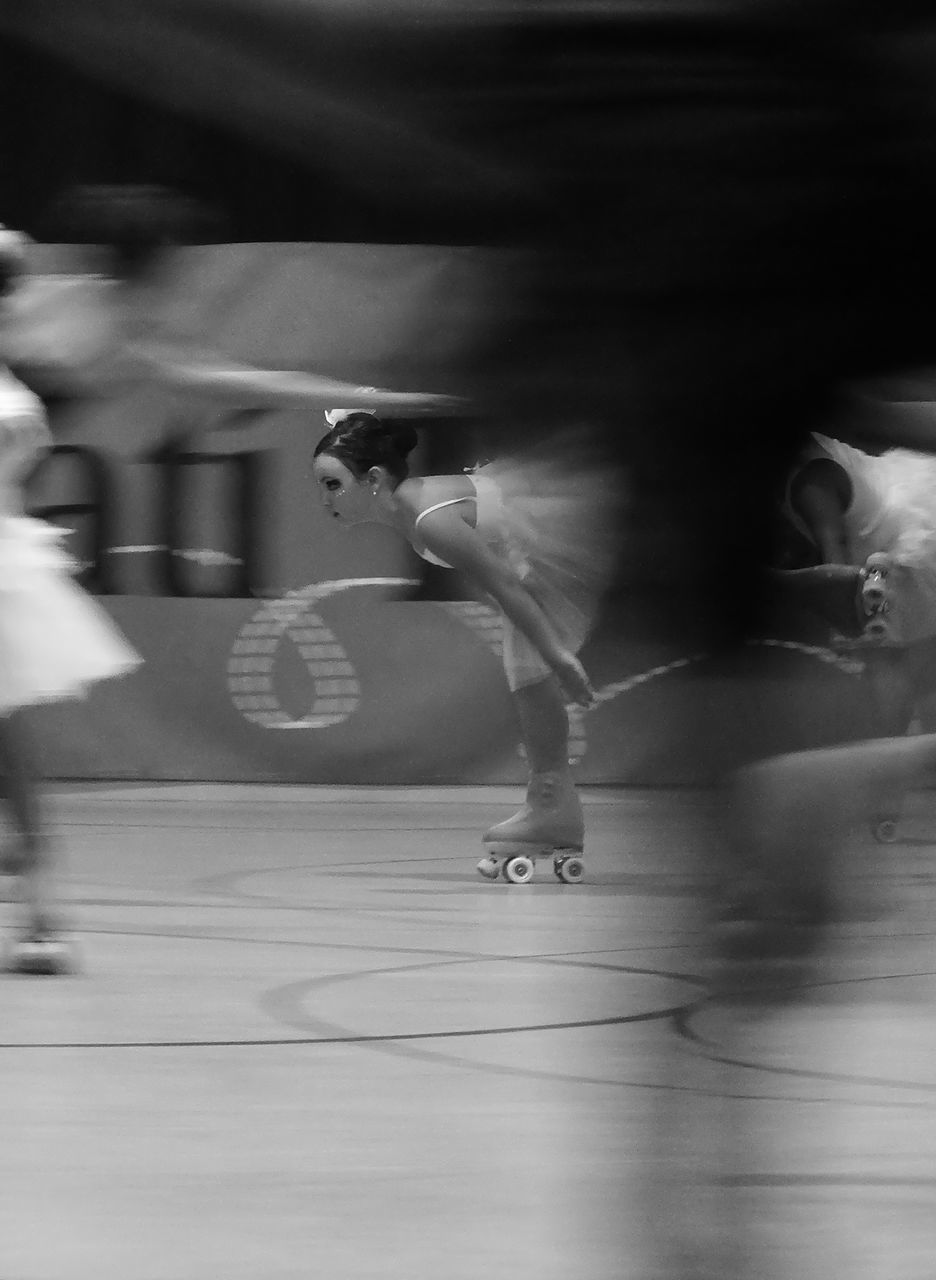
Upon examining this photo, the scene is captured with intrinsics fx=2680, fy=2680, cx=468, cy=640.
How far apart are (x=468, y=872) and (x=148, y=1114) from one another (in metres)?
4.47

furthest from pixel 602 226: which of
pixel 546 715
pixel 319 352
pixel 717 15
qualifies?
pixel 546 715

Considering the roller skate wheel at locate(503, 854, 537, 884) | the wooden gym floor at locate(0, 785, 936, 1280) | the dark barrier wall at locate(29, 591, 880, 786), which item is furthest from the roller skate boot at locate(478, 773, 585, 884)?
the dark barrier wall at locate(29, 591, 880, 786)

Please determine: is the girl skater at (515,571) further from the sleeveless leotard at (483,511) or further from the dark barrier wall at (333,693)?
the dark barrier wall at (333,693)

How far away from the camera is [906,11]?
1910mm

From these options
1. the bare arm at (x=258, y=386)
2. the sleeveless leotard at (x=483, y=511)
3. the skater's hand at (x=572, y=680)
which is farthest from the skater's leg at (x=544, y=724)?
the bare arm at (x=258, y=386)

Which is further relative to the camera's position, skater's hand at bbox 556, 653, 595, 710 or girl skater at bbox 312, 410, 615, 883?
girl skater at bbox 312, 410, 615, 883

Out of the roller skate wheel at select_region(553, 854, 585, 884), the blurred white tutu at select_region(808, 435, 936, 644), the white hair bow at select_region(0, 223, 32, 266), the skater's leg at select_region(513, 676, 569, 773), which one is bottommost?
the white hair bow at select_region(0, 223, 32, 266)

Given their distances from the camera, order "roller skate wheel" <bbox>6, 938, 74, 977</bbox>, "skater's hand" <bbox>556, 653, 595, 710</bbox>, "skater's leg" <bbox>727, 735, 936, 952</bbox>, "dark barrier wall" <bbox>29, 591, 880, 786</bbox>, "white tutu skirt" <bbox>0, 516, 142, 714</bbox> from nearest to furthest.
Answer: "skater's leg" <bbox>727, 735, 936, 952</bbox>
"roller skate wheel" <bbox>6, 938, 74, 977</bbox>
"white tutu skirt" <bbox>0, 516, 142, 714</bbox>
"skater's hand" <bbox>556, 653, 595, 710</bbox>
"dark barrier wall" <bbox>29, 591, 880, 786</bbox>

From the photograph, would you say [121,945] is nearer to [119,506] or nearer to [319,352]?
[319,352]

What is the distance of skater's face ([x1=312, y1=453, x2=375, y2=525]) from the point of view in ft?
28.4

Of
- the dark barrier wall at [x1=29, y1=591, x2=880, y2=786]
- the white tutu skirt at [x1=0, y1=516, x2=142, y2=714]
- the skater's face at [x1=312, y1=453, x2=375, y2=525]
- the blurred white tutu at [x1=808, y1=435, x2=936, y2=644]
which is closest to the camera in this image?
the white tutu skirt at [x1=0, y1=516, x2=142, y2=714]

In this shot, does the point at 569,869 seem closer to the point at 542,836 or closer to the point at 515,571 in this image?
the point at 542,836

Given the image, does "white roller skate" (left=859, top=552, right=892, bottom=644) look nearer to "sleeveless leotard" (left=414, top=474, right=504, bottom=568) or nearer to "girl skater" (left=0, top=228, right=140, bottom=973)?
"sleeveless leotard" (left=414, top=474, right=504, bottom=568)

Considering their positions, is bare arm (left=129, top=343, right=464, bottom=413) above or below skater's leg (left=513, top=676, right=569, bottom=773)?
below
